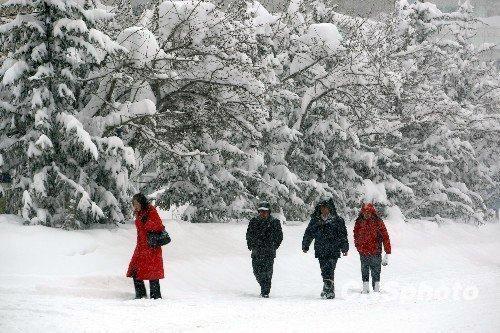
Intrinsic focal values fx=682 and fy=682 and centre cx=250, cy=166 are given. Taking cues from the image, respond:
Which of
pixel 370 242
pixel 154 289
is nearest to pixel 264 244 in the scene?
pixel 370 242

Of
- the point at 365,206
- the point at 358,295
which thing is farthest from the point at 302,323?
the point at 365,206

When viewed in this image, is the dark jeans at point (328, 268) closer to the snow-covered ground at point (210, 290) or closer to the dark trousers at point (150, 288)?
the snow-covered ground at point (210, 290)

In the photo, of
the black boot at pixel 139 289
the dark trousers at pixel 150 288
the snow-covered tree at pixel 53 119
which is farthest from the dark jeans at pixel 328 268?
the snow-covered tree at pixel 53 119

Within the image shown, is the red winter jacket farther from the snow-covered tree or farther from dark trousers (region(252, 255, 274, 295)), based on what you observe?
the snow-covered tree

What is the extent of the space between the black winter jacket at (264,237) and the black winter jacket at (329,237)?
0.53 meters

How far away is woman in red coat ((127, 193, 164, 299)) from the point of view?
959 cm

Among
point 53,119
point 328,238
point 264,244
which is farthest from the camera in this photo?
point 53,119

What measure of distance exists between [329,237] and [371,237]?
4.13ft

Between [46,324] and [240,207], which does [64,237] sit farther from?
[240,207]

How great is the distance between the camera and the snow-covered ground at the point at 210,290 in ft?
Result: 25.6

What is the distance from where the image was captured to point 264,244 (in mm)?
11445

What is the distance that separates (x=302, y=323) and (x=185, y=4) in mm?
Result: 9702

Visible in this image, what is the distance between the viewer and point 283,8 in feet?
72.3

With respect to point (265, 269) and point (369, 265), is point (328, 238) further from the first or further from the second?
point (369, 265)
